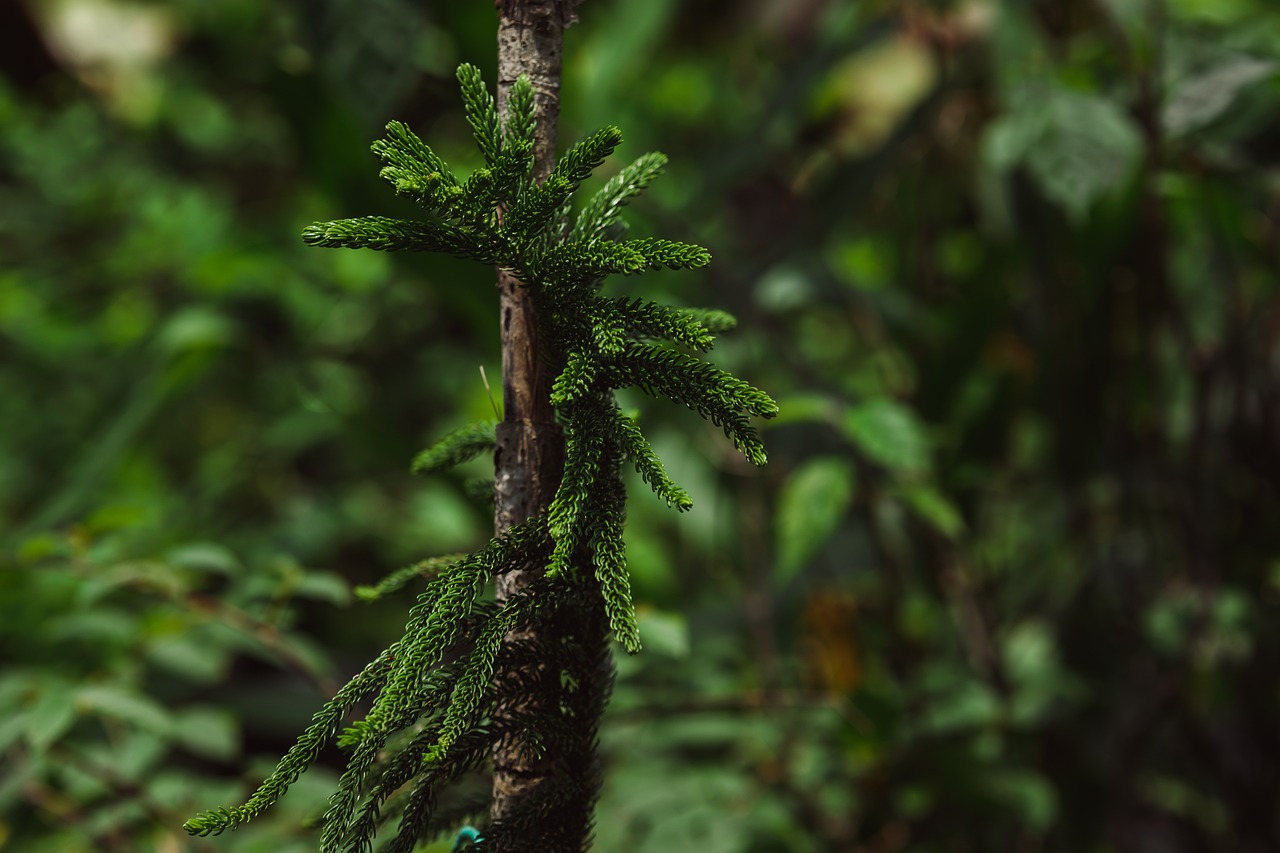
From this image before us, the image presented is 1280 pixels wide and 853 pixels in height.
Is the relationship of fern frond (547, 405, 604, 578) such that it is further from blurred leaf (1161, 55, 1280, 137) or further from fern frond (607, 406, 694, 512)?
blurred leaf (1161, 55, 1280, 137)

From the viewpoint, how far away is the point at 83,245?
2.05 metres

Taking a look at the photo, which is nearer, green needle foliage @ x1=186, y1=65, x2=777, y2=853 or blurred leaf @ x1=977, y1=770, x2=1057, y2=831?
green needle foliage @ x1=186, y1=65, x2=777, y2=853

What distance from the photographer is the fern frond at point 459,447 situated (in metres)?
0.46

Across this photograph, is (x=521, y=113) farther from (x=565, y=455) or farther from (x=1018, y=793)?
(x=1018, y=793)

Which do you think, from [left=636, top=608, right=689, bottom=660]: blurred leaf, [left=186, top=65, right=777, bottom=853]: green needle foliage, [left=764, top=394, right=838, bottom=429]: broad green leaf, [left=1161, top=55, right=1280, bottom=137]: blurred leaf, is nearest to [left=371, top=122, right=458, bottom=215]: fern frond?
[left=186, top=65, right=777, bottom=853]: green needle foliage

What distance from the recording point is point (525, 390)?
38 centimetres

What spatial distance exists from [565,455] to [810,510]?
1.63 ft

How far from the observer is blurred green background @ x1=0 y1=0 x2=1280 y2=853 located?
0.84 meters

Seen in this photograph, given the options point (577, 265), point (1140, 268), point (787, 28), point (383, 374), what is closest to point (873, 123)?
point (1140, 268)

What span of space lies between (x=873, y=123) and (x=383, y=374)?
949mm

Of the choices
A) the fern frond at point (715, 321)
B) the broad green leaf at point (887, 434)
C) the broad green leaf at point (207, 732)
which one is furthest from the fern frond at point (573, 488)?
the broad green leaf at point (207, 732)

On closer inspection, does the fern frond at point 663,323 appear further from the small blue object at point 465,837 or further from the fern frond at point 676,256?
the small blue object at point 465,837

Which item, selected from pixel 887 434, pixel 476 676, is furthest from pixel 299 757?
pixel 887 434

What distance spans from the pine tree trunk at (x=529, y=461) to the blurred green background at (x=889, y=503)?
0.25m
